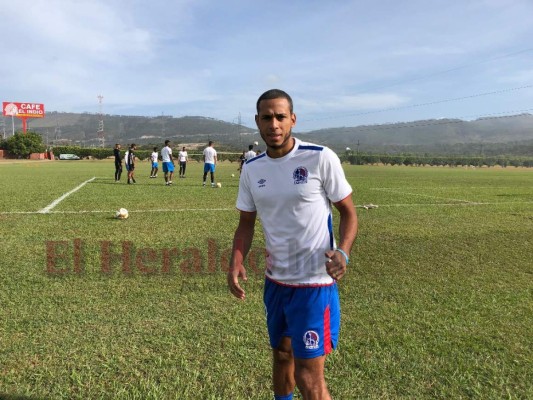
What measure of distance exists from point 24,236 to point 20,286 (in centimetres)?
298

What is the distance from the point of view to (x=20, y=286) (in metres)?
4.93

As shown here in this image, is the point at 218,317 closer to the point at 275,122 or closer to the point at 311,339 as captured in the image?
the point at 311,339

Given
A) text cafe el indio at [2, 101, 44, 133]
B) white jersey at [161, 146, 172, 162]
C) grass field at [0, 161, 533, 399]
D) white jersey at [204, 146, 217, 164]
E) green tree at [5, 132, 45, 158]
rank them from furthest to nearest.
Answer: text cafe el indio at [2, 101, 44, 133], green tree at [5, 132, 45, 158], white jersey at [161, 146, 172, 162], white jersey at [204, 146, 217, 164], grass field at [0, 161, 533, 399]

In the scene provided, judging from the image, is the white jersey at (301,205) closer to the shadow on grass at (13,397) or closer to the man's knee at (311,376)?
the man's knee at (311,376)

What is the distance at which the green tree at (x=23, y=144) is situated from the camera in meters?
73.2

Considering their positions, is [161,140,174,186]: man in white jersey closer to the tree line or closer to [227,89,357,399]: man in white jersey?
[227,89,357,399]: man in white jersey

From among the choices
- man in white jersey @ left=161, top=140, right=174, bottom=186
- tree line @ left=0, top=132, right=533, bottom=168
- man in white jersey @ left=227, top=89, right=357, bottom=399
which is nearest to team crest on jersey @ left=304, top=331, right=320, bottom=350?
man in white jersey @ left=227, top=89, right=357, bottom=399

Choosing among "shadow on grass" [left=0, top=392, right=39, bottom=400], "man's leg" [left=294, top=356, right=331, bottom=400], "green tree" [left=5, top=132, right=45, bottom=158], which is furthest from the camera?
"green tree" [left=5, top=132, right=45, bottom=158]

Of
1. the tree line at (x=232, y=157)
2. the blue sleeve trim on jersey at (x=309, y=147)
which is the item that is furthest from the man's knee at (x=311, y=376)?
the tree line at (x=232, y=157)

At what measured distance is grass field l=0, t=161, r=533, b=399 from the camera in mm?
3049

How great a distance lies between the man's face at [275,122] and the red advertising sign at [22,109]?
111552mm

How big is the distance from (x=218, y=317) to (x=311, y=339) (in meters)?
2.15

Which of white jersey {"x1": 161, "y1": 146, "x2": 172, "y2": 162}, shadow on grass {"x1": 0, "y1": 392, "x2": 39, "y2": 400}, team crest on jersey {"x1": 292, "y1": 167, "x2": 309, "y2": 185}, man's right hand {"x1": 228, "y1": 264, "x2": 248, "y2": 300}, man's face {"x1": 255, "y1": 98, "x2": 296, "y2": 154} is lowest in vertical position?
shadow on grass {"x1": 0, "y1": 392, "x2": 39, "y2": 400}

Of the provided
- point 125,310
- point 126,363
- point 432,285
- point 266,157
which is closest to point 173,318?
point 125,310
